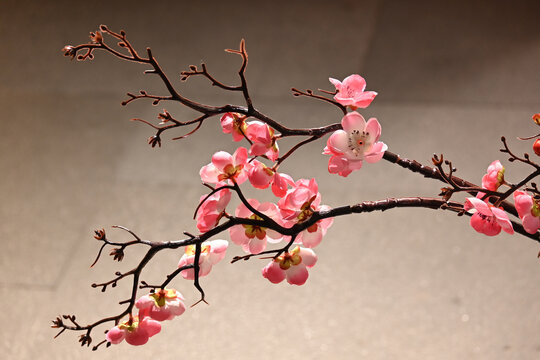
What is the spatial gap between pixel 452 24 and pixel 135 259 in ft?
3.57

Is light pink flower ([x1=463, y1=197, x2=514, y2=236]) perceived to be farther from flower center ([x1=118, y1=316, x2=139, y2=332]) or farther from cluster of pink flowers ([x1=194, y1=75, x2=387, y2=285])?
flower center ([x1=118, y1=316, x2=139, y2=332])

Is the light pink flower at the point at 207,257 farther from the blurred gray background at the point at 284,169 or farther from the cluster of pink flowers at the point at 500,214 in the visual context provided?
the blurred gray background at the point at 284,169

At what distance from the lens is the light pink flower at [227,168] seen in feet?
1.00

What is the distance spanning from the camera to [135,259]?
41.3 inches

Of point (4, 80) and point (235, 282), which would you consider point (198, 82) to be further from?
point (235, 282)

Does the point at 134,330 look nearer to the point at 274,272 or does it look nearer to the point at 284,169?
the point at 274,272

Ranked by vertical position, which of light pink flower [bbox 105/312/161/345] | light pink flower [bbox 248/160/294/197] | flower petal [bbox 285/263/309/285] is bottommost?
light pink flower [bbox 105/312/161/345]

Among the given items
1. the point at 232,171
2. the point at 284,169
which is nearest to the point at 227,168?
the point at 232,171

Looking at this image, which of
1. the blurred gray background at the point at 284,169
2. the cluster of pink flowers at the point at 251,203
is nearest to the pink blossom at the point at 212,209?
the cluster of pink flowers at the point at 251,203

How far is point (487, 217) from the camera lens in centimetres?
30

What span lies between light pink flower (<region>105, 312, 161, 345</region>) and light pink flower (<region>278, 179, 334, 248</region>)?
0.08m

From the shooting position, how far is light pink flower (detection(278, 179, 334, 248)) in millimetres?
314

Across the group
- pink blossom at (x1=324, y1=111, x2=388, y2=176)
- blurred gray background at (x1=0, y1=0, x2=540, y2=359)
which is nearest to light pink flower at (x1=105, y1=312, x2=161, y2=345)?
pink blossom at (x1=324, y1=111, x2=388, y2=176)

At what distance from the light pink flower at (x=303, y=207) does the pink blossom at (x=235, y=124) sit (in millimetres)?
35
